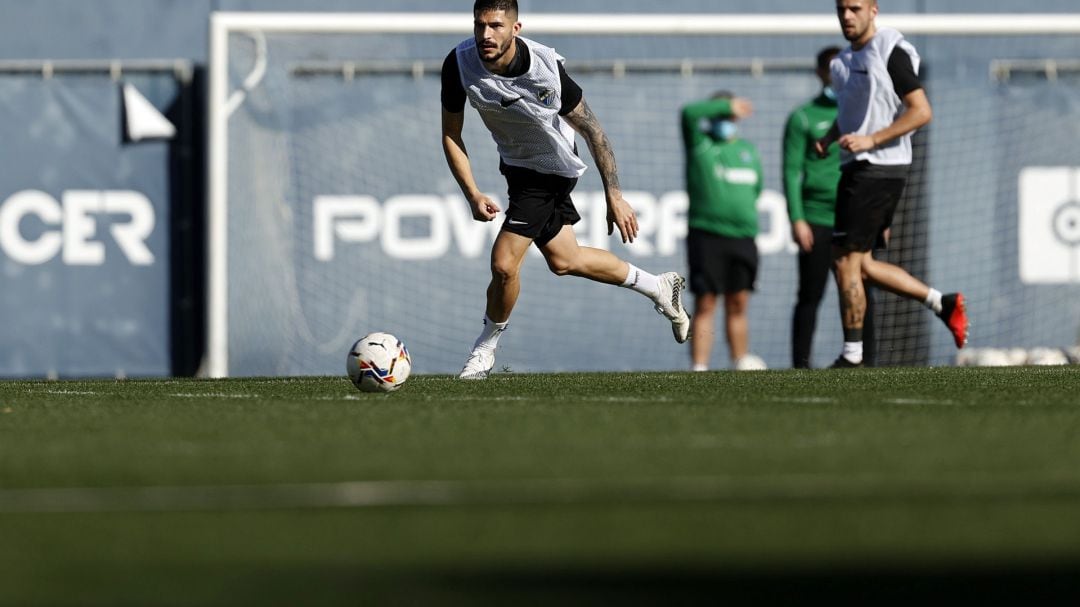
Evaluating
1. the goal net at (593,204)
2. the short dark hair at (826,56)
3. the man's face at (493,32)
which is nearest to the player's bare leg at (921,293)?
the short dark hair at (826,56)

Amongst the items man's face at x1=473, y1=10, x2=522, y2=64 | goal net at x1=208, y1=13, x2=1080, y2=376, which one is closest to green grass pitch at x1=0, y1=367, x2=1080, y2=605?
man's face at x1=473, y1=10, x2=522, y2=64

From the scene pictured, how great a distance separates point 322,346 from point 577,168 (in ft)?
18.0

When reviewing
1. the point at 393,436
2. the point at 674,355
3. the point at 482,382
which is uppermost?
the point at 393,436

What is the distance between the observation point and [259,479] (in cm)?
372

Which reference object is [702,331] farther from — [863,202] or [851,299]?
[863,202]

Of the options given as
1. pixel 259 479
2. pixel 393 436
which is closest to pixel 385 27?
pixel 393 436

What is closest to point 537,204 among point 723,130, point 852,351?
point 852,351

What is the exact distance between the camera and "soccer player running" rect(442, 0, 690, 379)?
7.35 meters

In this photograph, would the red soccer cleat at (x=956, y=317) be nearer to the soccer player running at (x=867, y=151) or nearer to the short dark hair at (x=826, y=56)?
the soccer player running at (x=867, y=151)

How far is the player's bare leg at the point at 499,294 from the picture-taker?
749cm

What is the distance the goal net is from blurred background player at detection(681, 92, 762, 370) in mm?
1973

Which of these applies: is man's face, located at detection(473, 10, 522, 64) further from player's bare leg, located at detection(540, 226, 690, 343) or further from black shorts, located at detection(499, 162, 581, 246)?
player's bare leg, located at detection(540, 226, 690, 343)

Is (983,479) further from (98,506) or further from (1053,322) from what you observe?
(1053,322)

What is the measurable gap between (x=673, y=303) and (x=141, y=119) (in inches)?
249
